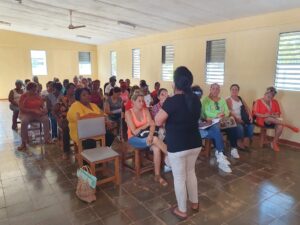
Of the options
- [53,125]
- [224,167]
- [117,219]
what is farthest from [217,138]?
[53,125]

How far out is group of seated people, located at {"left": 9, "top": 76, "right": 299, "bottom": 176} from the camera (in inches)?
122

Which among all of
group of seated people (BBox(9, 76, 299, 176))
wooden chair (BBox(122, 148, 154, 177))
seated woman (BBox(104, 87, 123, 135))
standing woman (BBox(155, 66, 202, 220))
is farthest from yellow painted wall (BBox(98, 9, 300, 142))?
standing woman (BBox(155, 66, 202, 220))

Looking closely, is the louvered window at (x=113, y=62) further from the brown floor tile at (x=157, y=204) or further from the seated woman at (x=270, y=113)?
the brown floor tile at (x=157, y=204)

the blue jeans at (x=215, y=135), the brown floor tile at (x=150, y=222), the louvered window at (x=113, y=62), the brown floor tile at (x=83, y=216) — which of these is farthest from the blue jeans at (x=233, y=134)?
the louvered window at (x=113, y=62)

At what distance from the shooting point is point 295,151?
4.12 m

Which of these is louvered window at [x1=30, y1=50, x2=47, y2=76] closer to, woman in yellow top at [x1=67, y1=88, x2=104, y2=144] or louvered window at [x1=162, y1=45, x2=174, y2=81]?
louvered window at [x1=162, y1=45, x2=174, y2=81]

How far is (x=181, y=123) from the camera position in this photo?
6.73 ft

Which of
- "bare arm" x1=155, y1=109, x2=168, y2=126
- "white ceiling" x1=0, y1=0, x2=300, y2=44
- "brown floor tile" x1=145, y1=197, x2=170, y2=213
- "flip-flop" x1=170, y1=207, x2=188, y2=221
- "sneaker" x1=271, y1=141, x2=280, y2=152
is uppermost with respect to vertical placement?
"white ceiling" x1=0, y1=0, x2=300, y2=44

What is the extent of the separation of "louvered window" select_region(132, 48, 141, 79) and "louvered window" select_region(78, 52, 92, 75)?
3948 millimetres

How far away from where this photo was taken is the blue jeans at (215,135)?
3.48 m

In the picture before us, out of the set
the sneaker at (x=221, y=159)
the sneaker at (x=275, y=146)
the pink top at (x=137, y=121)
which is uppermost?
the pink top at (x=137, y=121)

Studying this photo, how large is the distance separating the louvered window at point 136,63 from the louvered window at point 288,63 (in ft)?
15.6

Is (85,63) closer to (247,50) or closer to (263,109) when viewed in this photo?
(247,50)

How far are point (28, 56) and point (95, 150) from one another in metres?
9.24
